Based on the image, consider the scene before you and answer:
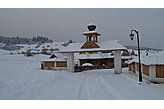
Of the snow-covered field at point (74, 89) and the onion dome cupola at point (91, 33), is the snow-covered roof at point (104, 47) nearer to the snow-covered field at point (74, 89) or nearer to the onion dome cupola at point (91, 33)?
the onion dome cupola at point (91, 33)

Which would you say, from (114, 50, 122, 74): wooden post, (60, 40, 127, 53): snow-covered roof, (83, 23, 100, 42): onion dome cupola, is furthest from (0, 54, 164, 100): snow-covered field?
(83, 23, 100, 42): onion dome cupola

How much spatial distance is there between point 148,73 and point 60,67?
79.1ft

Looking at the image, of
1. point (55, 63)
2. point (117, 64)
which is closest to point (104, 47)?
point (117, 64)

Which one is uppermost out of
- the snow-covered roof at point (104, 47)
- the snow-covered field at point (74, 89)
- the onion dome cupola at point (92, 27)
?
the onion dome cupola at point (92, 27)

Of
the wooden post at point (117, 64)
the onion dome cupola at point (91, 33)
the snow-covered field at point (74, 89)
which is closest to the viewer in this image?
the snow-covered field at point (74, 89)

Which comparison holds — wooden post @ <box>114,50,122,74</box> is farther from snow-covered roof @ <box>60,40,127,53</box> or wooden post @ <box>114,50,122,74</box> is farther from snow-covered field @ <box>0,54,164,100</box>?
snow-covered field @ <box>0,54,164,100</box>

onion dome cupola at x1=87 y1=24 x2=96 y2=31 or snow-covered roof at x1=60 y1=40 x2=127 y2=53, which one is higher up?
onion dome cupola at x1=87 y1=24 x2=96 y2=31

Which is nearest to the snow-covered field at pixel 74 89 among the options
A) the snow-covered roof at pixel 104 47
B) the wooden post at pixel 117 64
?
the wooden post at pixel 117 64

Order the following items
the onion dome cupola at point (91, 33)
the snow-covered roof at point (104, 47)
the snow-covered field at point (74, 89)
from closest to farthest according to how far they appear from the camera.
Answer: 1. the snow-covered field at point (74, 89)
2. the snow-covered roof at point (104, 47)
3. the onion dome cupola at point (91, 33)

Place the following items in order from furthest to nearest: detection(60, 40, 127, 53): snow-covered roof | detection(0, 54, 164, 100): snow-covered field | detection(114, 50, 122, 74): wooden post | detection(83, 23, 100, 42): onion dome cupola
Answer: detection(83, 23, 100, 42): onion dome cupola
detection(60, 40, 127, 53): snow-covered roof
detection(114, 50, 122, 74): wooden post
detection(0, 54, 164, 100): snow-covered field

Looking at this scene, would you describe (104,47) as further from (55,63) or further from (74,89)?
(74,89)

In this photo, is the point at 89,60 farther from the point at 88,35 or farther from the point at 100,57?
the point at 88,35

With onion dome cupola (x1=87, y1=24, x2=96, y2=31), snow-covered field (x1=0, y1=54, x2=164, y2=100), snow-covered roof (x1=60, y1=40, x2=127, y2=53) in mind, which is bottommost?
snow-covered field (x1=0, y1=54, x2=164, y2=100)

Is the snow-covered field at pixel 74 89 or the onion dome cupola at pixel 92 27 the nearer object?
the snow-covered field at pixel 74 89
